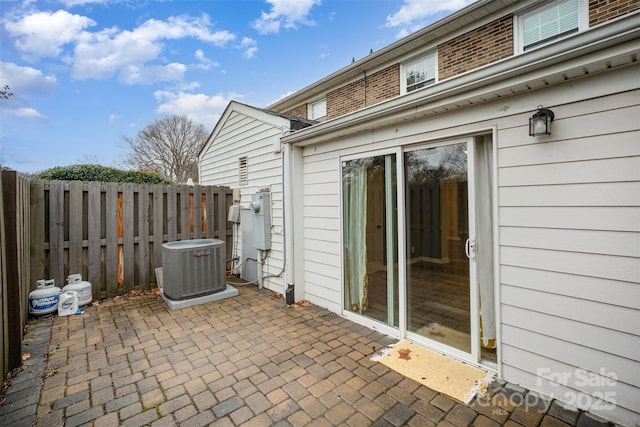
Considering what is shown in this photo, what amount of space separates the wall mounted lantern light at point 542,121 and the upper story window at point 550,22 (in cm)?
572

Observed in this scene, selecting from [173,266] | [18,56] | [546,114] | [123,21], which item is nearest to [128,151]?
[18,56]

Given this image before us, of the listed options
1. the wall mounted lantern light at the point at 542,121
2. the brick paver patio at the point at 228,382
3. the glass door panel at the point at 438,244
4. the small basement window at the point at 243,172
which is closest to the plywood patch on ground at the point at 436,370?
the brick paver patio at the point at 228,382

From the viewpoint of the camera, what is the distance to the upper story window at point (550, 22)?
18.1ft

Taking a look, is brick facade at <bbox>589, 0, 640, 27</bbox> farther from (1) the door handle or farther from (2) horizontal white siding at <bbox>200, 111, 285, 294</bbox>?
(2) horizontal white siding at <bbox>200, 111, 285, 294</bbox>

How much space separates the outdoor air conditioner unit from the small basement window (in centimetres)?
159

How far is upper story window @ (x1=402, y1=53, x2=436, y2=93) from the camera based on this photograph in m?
7.67

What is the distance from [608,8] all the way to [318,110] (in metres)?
7.89

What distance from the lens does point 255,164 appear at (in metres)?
5.32

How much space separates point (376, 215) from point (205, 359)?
7.89 ft

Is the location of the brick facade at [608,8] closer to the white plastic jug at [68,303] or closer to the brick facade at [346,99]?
the brick facade at [346,99]

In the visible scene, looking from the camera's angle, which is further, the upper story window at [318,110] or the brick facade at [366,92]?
the upper story window at [318,110]

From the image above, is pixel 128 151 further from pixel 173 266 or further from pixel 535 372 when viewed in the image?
pixel 535 372

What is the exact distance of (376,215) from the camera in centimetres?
335

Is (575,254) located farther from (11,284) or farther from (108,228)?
(108,228)
